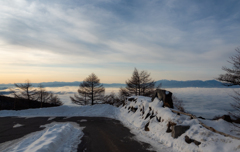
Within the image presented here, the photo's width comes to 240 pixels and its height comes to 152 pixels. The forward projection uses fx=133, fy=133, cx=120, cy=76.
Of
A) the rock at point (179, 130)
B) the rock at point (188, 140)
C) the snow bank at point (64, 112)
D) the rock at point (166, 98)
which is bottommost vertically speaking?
the snow bank at point (64, 112)

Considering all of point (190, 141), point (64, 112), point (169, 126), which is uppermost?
point (169, 126)

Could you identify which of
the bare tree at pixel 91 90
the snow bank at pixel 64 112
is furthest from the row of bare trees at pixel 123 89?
the snow bank at pixel 64 112

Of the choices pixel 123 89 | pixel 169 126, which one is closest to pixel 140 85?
pixel 123 89

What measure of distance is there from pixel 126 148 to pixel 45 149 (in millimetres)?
3952

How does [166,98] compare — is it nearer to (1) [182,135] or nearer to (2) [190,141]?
(1) [182,135]

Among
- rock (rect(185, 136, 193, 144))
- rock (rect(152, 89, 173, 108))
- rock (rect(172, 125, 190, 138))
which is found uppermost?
rock (rect(152, 89, 173, 108))

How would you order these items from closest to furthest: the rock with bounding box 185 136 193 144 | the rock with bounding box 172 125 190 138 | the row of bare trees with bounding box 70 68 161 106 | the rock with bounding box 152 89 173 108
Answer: the rock with bounding box 185 136 193 144 < the rock with bounding box 172 125 190 138 < the rock with bounding box 152 89 173 108 < the row of bare trees with bounding box 70 68 161 106

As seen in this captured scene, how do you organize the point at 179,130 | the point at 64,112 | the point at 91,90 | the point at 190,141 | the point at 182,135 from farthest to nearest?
the point at 91,90
the point at 64,112
the point at 179,130
the point at 182,135
the point at 190,141

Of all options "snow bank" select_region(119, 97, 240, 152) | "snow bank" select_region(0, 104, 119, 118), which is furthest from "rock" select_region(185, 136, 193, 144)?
"snow bank" select_region(0, 104, 119, 118)

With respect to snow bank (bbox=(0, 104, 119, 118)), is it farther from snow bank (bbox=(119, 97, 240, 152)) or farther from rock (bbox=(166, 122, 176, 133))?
rock (bbox=(166, 122, 176, 133))

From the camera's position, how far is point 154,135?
916cm

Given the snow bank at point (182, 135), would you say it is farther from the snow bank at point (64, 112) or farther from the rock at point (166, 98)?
the snow bank at point (64, 112)

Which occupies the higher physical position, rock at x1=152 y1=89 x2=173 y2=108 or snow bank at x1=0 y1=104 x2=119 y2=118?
rock at x1=152 y1=89 x2=173 y2=108

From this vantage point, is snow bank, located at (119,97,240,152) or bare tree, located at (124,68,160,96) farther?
bare tree, located at (124,68,160,96)
